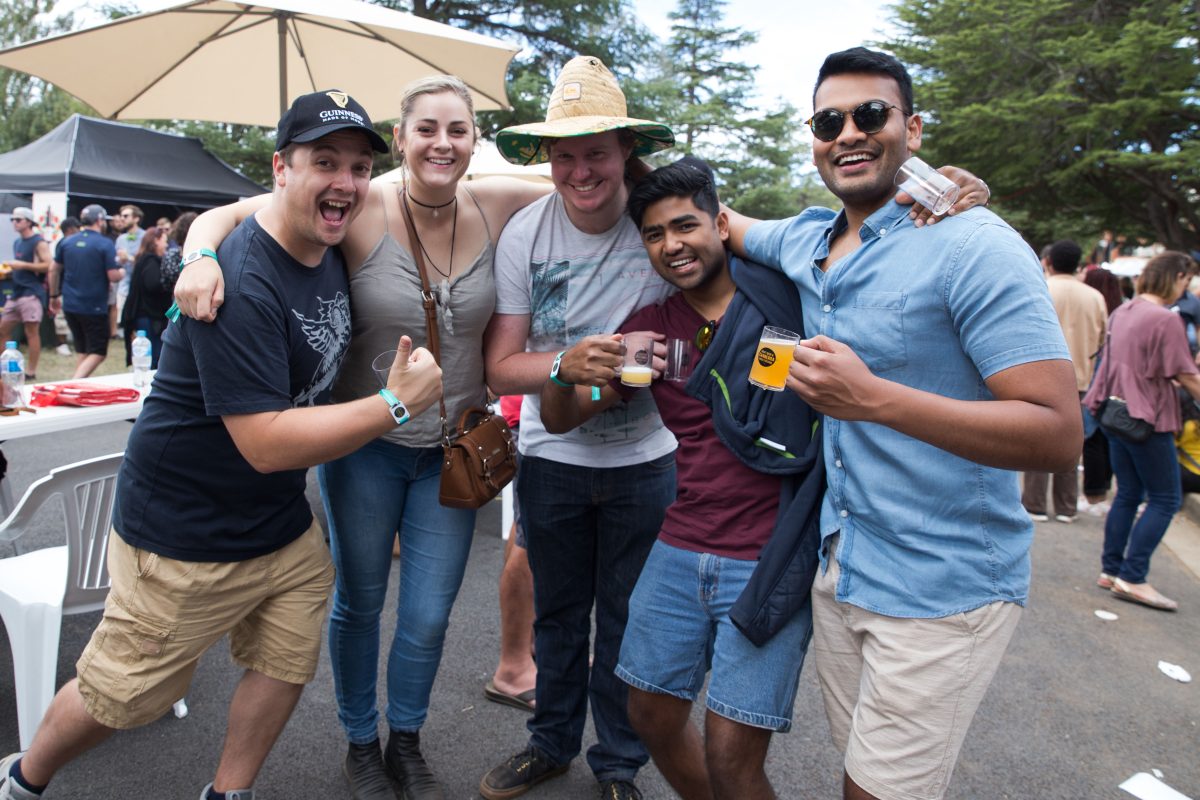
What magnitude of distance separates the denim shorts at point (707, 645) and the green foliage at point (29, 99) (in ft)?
107

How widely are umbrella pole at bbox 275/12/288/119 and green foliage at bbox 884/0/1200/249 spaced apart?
18.4 m

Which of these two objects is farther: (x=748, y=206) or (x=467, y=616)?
(x=748, y=206)

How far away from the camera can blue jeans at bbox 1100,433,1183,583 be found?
16.3 ft

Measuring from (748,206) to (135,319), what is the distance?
20412 millimetres

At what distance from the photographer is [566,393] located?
2.37 m

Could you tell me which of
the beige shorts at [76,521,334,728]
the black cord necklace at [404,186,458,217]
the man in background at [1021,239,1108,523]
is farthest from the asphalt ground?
the black cord necklace at [404,186,458,217]

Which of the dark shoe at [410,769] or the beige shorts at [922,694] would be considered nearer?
the beige shorts at [922,694]

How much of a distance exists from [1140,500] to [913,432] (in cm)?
465

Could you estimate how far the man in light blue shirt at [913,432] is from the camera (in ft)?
5.23

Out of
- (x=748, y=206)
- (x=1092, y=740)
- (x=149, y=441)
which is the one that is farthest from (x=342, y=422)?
(x=748, y=206)

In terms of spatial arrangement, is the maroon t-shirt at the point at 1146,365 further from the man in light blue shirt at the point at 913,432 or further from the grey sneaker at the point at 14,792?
the grey sneaker at the point at 14,792

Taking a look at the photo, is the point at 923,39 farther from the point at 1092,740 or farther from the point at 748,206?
the point at 1092,740

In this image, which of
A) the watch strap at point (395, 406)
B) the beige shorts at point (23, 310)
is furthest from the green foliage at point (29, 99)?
the watch strap at point (395, 406)

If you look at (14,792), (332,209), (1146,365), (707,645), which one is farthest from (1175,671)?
(14,792)
